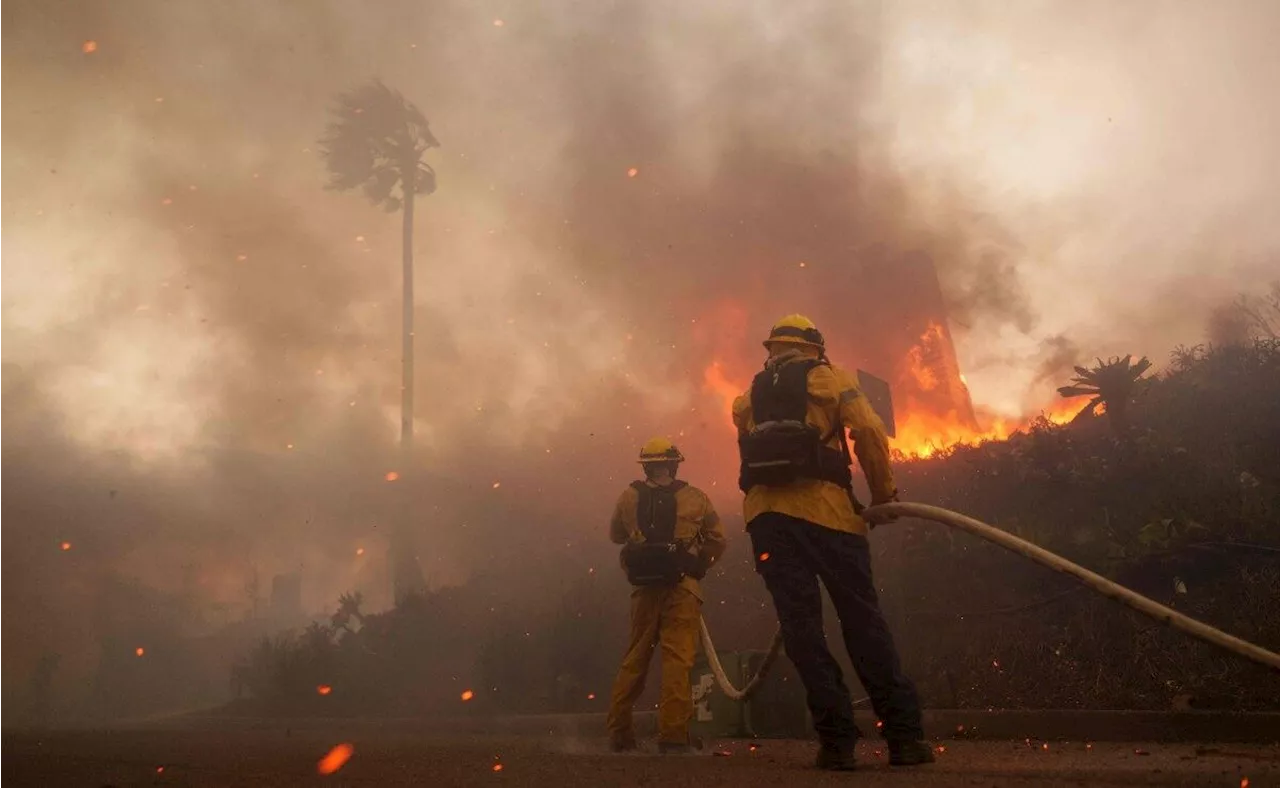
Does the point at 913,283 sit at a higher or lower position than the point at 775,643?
higher

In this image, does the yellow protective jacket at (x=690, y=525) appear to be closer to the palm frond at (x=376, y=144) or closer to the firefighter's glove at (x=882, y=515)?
the firefighter's glove at (x=882, y=515)

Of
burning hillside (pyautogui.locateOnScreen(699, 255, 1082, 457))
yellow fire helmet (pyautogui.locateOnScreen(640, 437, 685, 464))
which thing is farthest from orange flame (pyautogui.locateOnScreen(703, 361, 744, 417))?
yellow fire helmet (pyautogui.locateOnScreen(640, 437, 685, 464))

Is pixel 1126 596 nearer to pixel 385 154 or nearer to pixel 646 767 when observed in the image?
pixel 646 767

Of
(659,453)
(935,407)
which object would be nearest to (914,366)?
(935,407)

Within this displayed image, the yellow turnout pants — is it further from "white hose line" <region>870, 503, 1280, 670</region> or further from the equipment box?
"white hose line" <region>870, 503, 1280, 670</region>

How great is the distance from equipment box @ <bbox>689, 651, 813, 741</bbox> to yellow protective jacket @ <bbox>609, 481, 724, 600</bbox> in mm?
646

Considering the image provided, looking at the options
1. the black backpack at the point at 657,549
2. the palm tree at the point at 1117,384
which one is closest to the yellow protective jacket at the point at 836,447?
the black backpack at the point at 657,549

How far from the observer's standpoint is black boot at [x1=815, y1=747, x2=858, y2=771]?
371 centimetres

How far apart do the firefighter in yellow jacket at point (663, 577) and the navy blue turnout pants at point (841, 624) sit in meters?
1.48

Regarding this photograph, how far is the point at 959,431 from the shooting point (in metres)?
13.2

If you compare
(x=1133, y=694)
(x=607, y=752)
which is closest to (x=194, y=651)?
(x=607, y=752)

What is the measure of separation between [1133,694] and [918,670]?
158cm

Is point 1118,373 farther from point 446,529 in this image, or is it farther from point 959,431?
point 446,529

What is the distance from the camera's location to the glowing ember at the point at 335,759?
4281mm
